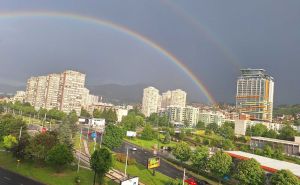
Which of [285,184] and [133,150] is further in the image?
[133,150]

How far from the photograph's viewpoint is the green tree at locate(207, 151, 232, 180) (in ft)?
133

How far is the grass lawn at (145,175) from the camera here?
38.0 metres

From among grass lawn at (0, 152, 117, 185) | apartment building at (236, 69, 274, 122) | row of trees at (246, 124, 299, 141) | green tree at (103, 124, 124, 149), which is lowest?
grass lawn at (0, 152, 117, 185)

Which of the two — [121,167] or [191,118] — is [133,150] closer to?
[121,167]


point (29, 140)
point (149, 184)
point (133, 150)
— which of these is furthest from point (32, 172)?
point (133, 150)

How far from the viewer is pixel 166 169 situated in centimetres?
4719

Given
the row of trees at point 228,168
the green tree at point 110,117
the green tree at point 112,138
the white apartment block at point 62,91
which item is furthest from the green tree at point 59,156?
the white apartment block at point 62,91

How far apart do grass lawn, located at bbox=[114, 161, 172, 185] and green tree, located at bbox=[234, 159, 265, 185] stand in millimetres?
9158

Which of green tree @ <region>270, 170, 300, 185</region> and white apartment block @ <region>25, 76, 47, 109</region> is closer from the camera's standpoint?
green tree @ <region>270, 170, 300, 185</region>

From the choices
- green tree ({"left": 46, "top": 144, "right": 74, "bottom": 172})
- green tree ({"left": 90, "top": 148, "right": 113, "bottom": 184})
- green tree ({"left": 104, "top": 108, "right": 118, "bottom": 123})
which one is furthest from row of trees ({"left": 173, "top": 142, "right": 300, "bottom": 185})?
green tree ({"left": 104, "top": 108, "right": 118, "bottom": 123})

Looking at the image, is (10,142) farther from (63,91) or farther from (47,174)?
(63,91)

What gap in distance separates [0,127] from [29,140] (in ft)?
45.2

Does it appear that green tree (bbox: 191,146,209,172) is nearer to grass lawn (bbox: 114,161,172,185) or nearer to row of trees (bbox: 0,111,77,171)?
grass lawn (bbox: 114,161,172,185)

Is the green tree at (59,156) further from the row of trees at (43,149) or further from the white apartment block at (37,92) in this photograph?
the white apartment block at (37,92)
